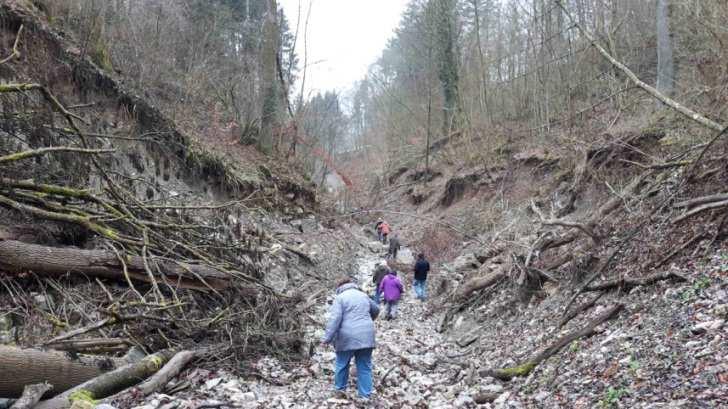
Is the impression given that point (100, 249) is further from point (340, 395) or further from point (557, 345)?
point (557, 345)

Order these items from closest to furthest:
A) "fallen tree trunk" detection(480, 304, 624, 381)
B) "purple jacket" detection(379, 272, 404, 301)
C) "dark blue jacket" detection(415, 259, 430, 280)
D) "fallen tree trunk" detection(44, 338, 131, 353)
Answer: "fallen tree trunk" detection(44, 338, 131, 353), "fallen tree trunk" detection(480, 304, 624, 381), "purple jacket" detection(379, 272, 404, 301), "dark blue jacket" detection(415, 259, 430, 280)

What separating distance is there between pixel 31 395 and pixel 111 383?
82 cm

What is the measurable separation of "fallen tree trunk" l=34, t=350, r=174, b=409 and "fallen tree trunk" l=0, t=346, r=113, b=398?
0.16 m

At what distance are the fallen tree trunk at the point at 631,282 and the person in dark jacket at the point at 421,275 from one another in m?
6.39

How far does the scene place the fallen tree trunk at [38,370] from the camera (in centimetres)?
424

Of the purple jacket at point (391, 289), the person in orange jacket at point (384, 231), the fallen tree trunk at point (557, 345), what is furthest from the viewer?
the person in orange jacket at point (384, 231)

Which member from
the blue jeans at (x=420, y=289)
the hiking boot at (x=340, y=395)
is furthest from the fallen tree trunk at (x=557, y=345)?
the blue jeans at (x=420, y=289)

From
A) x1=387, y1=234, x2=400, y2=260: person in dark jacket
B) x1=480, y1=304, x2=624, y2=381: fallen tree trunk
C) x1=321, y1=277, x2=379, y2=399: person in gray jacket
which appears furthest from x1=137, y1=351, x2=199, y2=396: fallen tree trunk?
x1=387, y1=234, x2=400, y2=260: person in dark jacket

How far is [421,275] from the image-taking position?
13.7 meters

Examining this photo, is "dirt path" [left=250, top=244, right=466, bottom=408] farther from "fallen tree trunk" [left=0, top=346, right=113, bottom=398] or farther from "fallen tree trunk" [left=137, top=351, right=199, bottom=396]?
"fallen tree trunk" [left=0, top=346, right=113, bottom=398]

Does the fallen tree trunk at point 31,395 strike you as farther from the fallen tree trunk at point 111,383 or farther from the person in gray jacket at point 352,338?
the person in gray jacket at point 352,338

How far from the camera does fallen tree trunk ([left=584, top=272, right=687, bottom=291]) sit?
6.11 meters

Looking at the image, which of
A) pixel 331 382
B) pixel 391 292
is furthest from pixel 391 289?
pixel 331 382

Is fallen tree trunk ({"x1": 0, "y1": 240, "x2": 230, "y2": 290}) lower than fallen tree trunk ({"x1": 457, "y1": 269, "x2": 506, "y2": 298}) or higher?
higher
